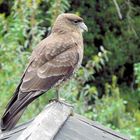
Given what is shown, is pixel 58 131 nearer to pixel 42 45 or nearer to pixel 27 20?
pixel 42 45

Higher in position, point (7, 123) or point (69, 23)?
point (7, 123)

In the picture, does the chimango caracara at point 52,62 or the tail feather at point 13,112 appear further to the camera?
the chimango caracara at point 52,62

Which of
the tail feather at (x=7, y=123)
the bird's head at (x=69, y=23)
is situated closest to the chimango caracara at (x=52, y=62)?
the bird's head at (x=69, y=23)

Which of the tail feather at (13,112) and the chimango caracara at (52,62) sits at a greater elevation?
the tail feather at (13,112)

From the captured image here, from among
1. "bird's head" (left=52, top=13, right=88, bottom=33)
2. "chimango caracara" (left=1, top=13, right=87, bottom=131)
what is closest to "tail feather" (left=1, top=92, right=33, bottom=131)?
"chimango caracara" (left=1, top=13, right=87, bottom=131)

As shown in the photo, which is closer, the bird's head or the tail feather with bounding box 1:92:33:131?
the tail feather with bounding box 1:92:33:131

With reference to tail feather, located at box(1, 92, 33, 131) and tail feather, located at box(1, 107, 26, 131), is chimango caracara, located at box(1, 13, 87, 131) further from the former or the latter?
tail feather, located at box(1, 107, 26, 131)

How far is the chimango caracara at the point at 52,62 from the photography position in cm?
562

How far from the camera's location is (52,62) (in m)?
6.28

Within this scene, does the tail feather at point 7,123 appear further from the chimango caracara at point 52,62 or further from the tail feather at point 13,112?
the chimango caracara at point 52,62

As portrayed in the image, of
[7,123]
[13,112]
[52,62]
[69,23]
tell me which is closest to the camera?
[7,123]

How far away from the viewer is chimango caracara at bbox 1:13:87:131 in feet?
18.4

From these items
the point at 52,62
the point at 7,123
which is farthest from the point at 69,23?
the point at 7,123

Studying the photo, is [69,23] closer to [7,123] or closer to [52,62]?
[52,62]
